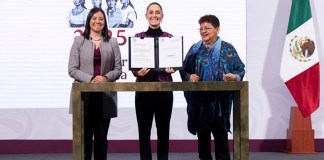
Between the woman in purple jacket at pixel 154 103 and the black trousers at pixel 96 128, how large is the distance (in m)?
0.26

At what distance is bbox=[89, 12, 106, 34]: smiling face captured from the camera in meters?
3.83

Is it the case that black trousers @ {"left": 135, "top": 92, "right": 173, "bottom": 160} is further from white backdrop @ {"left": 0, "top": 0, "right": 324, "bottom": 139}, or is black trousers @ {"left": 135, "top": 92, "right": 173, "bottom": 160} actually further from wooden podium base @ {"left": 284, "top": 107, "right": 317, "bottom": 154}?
wooden podium base @ {"left": 284, "top": 107, "right": 317, "bottom": 154}

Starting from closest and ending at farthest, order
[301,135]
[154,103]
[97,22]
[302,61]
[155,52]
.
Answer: [155,52] → [97,22] → [154,103] → [302,61] → [301,135]

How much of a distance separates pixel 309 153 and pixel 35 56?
2952mm

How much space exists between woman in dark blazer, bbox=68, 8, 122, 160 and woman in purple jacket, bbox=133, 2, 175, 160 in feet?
0.64

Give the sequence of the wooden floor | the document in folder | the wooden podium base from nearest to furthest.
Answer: the document in folder → the wooden floor → the wooden podium base

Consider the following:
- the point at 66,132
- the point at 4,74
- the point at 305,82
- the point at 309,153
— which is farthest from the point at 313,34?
the point at 4,74

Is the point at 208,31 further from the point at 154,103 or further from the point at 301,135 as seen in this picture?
the point at 301,135

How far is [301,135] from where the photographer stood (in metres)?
6.00

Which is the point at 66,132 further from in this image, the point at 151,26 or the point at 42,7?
the point at 151,26

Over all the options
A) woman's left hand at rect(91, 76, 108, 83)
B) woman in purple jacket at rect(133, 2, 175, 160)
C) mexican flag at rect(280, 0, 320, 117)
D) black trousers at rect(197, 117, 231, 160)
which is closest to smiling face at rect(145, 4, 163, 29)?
woman in purple jacket at rect(133, 2, 175, 160)

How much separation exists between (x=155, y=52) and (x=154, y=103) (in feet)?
1.46

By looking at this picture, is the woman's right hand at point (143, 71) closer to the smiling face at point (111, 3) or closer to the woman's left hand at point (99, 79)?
the woman's left hand at point (99, 79)

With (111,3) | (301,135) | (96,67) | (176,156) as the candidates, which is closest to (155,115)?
(96,67)
